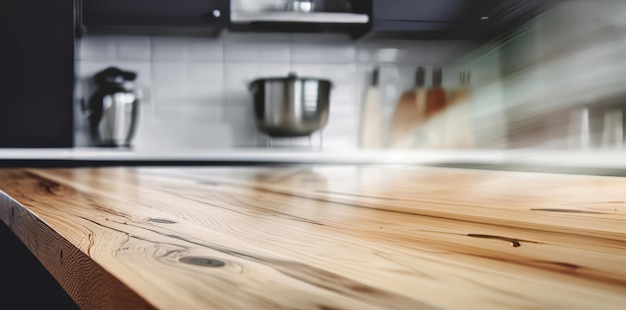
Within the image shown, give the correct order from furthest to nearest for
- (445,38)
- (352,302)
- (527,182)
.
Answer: (445,38)
(527,182)
(352,302)

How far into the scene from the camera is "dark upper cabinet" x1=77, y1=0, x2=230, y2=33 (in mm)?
2168

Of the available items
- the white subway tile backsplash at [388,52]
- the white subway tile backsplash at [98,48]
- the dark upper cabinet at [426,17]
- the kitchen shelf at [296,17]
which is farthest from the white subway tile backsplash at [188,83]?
the dark upper cabinet at [426,17]

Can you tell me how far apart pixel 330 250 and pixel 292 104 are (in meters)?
1.94

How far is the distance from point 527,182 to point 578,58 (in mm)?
283

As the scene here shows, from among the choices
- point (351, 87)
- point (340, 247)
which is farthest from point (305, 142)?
point (340, 247)

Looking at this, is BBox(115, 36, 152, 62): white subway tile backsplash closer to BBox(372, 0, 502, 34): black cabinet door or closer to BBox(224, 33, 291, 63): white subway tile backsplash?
BBox(224, 33, 291, 63): white subway tile backsplash

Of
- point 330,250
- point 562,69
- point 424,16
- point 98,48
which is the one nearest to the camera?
point 330,250

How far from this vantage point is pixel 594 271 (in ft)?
0.81

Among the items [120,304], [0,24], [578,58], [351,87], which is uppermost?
[0,24]

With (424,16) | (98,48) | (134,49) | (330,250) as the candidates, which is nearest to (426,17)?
(424,16)

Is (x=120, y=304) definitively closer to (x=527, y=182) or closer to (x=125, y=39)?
(x=527, y=182)

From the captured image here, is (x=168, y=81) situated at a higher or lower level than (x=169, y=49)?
lower

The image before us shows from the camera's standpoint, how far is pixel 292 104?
2213 mm

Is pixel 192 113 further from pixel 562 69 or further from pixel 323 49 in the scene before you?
pixel 562 69
